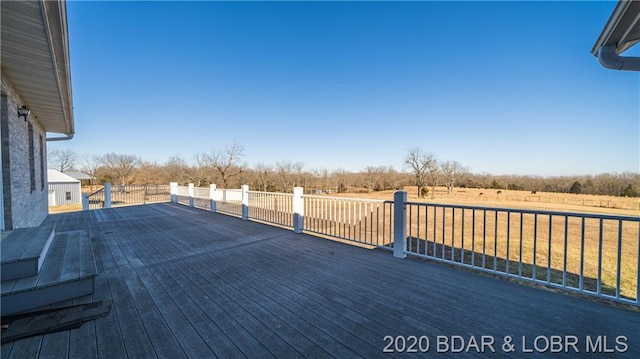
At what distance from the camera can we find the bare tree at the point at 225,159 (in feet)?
71.8

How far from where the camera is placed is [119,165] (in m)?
29.8

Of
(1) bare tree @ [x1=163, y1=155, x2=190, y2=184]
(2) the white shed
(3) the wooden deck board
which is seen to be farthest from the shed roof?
(3) the wooden deck board

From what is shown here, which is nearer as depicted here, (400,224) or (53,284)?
(53,284)

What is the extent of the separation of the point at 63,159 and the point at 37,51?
152ft

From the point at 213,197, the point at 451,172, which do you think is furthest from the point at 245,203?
the point at 451,172

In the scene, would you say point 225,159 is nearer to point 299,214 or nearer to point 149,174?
point 149,174

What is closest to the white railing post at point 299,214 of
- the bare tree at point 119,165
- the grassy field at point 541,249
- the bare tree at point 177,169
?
the grassy field at point 541,249

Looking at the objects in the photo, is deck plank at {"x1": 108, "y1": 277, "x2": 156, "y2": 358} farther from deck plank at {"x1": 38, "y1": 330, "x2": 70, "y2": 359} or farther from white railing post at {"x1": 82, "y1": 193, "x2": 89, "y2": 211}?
white railing post at {"x1": 82, "y1": 193, "x2": 89, "y2": 211}

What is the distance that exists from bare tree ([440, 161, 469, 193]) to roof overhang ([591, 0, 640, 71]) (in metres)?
38.0

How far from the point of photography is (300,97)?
52.1 ft

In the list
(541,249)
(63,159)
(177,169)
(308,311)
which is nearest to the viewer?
(308,311)

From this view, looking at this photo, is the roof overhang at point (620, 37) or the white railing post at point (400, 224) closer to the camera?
the roof overhang at point (620, 37)

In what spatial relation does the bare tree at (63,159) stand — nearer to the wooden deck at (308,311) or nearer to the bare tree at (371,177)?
the bare tree at (371,177)

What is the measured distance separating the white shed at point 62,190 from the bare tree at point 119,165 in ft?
18.9
